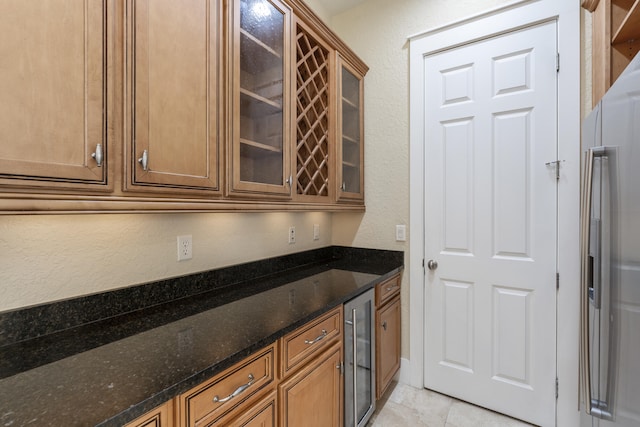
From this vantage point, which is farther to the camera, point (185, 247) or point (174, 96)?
point (185, 247)

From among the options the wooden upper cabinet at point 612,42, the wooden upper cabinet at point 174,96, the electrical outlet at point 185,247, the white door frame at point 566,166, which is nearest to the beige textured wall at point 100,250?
the electrical outlet at point 185,247

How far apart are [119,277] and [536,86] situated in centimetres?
242

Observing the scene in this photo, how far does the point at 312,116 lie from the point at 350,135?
0.51 meters

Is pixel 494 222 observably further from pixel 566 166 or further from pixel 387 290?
pixel 387 290

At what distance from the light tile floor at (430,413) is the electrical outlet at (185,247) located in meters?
1.52

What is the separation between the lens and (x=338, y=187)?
2.03 m

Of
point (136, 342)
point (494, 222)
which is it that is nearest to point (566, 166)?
point (494, 222)

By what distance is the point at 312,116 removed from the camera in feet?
5.90

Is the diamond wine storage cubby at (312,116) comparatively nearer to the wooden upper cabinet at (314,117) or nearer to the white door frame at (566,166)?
the wooden upper cabinet at (314,117)

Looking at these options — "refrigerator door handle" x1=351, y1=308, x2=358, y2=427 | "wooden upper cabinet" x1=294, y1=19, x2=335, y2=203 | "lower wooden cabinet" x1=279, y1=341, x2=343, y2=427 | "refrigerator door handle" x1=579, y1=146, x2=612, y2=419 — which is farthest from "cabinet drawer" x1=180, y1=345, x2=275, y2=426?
"refrigerator door handle" x1=579, y1=146, x2=612, y2=419

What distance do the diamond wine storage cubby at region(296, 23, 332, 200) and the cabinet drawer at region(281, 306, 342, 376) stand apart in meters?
0.68

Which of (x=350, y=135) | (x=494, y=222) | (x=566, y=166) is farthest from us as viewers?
(x=350, y=135)

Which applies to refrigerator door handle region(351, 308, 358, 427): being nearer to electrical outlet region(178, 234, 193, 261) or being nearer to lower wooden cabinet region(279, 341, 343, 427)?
lower wooden cabinet region(279, 341, 343, 427)

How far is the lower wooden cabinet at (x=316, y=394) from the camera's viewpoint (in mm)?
1135
